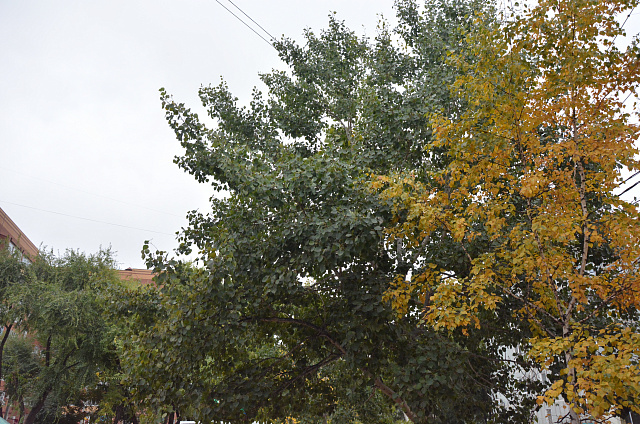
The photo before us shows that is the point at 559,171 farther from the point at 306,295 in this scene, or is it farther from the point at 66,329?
the point at 66,329

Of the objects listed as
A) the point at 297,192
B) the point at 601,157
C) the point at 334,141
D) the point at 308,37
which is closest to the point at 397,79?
the point at 308,37

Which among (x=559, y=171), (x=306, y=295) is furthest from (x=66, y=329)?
(x=559, y=171)

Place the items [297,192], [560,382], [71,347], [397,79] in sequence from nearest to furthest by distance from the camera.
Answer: [560,382] < [297,192] < [397,79] < [71,347]

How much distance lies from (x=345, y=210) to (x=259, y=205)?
1799 millimetres

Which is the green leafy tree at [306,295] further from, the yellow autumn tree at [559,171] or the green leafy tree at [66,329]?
the green leafy tree at [66,329]

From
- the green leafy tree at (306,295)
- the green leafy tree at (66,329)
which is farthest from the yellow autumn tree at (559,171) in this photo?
the green leafy tree at (66,329)

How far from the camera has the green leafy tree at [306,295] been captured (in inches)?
301

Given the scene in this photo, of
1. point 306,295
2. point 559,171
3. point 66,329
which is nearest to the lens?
point 559,171

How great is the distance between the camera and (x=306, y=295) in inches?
383

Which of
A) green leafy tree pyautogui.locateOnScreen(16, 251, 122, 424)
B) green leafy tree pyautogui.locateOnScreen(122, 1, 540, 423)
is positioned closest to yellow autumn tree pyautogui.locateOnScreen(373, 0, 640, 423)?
green leafy tree pyautogui.locateOnScreen(122, 1, 540, 423)

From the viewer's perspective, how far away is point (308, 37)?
522 inches

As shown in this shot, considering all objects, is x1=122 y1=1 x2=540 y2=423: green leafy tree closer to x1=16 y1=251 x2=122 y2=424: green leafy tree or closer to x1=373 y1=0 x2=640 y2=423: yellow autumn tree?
x1=373 y1=0 x2=640 y2=423: yellow autumn tree

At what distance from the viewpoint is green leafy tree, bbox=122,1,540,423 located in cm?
765

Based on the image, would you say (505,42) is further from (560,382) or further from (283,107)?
(283,107)
